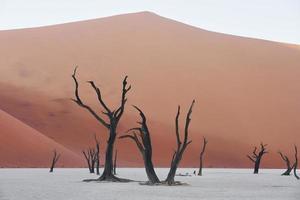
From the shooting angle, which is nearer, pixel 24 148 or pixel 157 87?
pixel 24 148

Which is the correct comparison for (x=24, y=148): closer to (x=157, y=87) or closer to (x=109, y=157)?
(x=109, y=157)

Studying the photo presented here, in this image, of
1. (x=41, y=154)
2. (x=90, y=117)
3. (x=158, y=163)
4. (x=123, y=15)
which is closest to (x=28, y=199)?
(x=41, y=154)

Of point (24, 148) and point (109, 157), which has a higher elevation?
point (24, 148)

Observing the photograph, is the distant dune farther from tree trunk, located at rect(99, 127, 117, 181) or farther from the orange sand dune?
tree trunk, located at rect(99, 127, 117, 181)

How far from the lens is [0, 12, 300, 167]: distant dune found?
221 ft

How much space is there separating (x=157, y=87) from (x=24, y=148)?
28319 millimetres

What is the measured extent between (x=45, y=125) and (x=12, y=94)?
7.43m

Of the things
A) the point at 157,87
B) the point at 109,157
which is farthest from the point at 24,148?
the point at 157,87

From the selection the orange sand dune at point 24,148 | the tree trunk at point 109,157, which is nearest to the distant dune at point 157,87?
the orange sand dune at point 24,148

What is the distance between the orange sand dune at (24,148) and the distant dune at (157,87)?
105 millimetres

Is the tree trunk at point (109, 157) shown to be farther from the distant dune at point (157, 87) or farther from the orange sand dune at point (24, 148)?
the distant dune at point (157, 87)

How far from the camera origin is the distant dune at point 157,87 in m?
A: 67.5

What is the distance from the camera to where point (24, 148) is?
52.6 m

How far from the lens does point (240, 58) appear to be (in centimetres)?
9012
